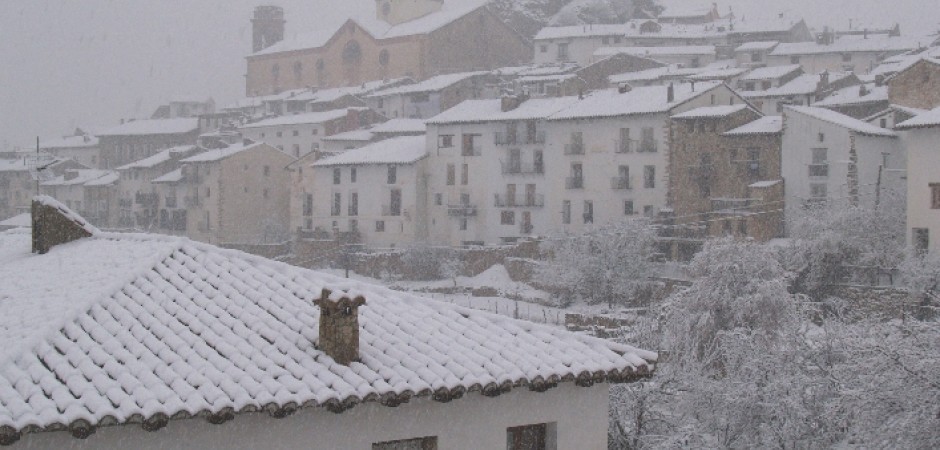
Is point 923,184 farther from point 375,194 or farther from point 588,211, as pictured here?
point 375,194

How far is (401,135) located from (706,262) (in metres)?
32.0

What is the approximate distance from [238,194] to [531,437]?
56.3 m

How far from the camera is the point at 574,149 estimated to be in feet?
171

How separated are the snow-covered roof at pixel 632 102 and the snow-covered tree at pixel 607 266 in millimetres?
6481

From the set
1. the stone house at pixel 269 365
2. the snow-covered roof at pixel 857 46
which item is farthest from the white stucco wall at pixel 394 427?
the snow-covered roof at pixel 857 46

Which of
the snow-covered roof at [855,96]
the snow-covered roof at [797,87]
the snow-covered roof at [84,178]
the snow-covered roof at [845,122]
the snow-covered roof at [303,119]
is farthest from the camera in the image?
the snow-covered roof at [84,178]

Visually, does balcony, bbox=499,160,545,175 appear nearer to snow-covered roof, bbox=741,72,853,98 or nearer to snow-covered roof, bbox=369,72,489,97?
snow-covered roof, bbox=741,72,853,98

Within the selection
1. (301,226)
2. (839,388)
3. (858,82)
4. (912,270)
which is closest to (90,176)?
(301,226)

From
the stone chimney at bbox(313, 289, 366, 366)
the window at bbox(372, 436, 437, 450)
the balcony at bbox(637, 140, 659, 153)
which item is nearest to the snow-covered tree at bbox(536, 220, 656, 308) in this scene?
the balcony at bbox(637, 140, 659, 153)

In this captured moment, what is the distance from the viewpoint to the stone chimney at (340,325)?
29.1 ft

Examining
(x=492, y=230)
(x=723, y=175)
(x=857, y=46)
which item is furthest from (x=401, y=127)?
(x=857, y=46)

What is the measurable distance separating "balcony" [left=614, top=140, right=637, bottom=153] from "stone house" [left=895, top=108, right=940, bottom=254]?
14.6m

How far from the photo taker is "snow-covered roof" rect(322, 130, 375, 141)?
66.2 meters

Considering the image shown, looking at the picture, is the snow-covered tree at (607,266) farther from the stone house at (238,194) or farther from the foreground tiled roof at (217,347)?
the foreground tiled roof at (217,347)
